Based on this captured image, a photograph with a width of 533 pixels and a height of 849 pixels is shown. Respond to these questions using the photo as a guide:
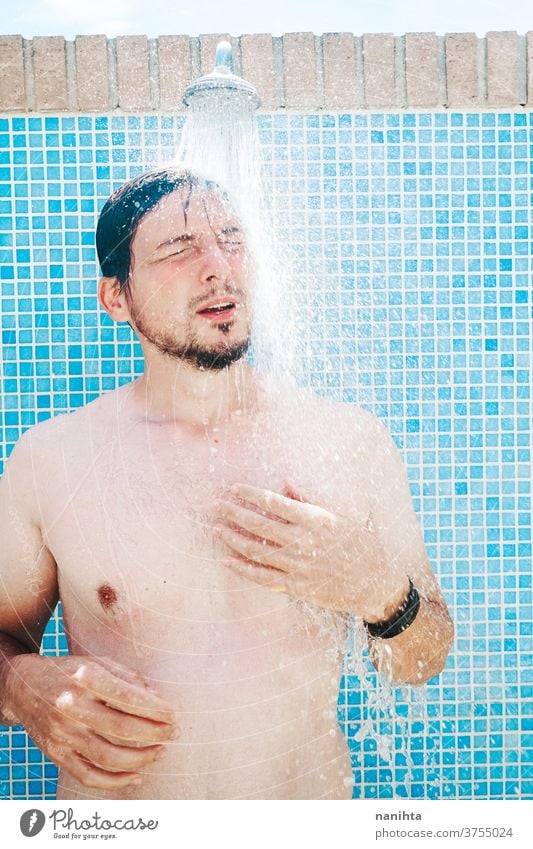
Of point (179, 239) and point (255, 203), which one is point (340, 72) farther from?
point (179, 239)

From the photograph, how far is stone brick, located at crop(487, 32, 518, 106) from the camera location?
116 cm

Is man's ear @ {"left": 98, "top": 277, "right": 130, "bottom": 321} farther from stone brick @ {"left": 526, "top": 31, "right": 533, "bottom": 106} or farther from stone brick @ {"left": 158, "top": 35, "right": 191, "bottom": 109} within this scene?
stone brick @ {"left": 526, "top": 31, "right": 533, "bottom": 106}

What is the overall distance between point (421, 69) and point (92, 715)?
36.7 inches

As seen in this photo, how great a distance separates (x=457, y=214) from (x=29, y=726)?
2.87 feet

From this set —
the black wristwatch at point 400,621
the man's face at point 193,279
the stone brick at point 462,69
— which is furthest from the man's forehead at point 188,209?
the black wristwatch at point 400,621

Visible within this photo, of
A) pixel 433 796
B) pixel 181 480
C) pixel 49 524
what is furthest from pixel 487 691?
pixel 49 524

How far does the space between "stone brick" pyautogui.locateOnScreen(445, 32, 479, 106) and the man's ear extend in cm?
50

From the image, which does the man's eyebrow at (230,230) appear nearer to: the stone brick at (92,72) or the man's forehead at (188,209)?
the man's forehead at (188,209)

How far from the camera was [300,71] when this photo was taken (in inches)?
45.2

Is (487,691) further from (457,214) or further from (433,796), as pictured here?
(457,214)

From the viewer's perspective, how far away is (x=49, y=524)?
1.13m

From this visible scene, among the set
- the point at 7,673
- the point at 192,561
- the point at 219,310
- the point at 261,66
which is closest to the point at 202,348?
the point at 219,310

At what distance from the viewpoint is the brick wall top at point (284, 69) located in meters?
1.14

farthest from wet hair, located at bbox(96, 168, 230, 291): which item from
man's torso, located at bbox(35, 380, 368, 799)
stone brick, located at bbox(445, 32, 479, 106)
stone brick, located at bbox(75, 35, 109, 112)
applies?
stone brick, located at bbox(445, 32, 479, 106)
